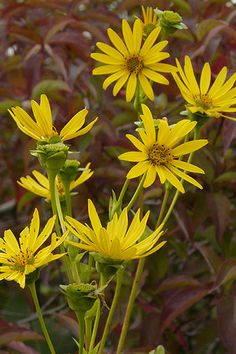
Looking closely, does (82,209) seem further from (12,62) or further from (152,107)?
(12,62)

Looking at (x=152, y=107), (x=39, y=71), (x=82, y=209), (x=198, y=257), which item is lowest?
(x=198, y=257)

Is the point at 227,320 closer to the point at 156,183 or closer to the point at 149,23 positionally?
the point at 156,183

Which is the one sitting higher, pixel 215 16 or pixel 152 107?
pixel 215 16

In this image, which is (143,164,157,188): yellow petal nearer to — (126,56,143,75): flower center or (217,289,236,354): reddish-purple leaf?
(126,56,143,75): flower center

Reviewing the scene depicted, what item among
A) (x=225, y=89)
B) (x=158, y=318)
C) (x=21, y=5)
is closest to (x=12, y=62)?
(x=21, y=5)

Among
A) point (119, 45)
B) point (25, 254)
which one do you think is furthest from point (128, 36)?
point (25, 254)

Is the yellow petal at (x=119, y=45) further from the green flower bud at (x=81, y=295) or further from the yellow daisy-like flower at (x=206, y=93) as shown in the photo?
the green flower bud at (x=81, y=295)

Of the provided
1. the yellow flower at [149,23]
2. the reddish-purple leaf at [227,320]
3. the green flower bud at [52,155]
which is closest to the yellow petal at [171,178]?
the green flower bud at [52,155]
